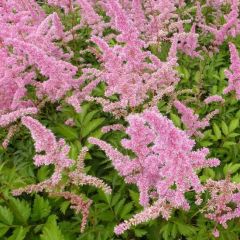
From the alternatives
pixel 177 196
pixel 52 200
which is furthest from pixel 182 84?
pixel 177 196

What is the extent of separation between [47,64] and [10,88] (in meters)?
0.73

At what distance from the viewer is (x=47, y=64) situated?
3.95 meters

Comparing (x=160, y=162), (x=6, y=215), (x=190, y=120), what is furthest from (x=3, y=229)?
(x=190, y=120)

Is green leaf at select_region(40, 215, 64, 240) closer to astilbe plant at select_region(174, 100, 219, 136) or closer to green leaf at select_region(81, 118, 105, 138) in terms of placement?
green leaf at select_region(81, 118, 105, 138)

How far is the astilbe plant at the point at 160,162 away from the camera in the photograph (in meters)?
2.41

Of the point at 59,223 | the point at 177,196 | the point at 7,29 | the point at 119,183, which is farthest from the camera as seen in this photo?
the point at 7,29

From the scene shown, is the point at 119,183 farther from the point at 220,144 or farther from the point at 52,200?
the point at 220,144

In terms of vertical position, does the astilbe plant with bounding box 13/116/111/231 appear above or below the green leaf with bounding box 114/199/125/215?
above

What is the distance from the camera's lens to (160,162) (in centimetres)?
283

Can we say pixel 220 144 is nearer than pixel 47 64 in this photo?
No

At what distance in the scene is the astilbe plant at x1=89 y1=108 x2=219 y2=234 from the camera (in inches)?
95.0

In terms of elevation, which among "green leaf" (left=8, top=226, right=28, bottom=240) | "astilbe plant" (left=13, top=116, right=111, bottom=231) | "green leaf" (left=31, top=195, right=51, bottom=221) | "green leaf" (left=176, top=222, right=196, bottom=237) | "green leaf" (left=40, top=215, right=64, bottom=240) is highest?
"astilbe plant" (left=13, top=116, right=111, bottom=231)

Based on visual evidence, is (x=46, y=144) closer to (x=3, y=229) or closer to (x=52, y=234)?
(x=52, y=234)

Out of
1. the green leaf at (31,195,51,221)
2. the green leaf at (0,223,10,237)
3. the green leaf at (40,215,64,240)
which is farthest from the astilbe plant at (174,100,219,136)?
the green leaf at (0,223,10,237)
